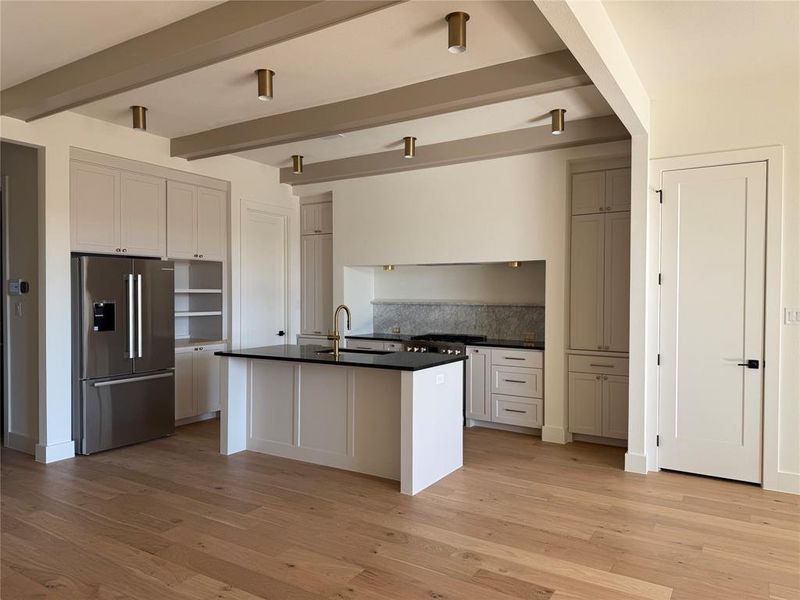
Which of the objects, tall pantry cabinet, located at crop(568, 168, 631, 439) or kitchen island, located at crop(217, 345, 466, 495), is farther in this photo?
tall pantry cabinet, located at crop(568, 168, 631, 439)

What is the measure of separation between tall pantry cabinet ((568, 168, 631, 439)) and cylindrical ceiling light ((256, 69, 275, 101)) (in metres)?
2.89

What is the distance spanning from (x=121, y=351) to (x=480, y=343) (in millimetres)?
3312

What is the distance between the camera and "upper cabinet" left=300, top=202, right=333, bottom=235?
6.80 m

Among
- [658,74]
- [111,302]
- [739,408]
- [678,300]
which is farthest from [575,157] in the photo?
[111,302]

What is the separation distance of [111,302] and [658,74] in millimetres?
4582

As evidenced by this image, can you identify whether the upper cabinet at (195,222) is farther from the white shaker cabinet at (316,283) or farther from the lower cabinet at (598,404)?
the lower cabinet at (598,404)

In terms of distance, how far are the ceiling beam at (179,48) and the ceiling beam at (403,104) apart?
1208 mm

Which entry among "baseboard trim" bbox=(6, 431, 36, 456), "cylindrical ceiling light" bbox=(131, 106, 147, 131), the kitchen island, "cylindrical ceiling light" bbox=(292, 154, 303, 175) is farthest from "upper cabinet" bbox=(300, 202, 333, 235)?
"baseboard trim" bbox=(6, 431, 36, 456)

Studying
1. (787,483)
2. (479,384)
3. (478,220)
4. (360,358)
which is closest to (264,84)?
(360,358)

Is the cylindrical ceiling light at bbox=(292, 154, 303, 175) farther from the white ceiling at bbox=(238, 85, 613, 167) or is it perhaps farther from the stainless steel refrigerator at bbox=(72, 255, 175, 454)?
the stainless steel refrigerator at bbox=(72, 255, 175, 454)

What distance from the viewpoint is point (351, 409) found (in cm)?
417

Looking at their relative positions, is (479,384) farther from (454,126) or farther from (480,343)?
(454,126)

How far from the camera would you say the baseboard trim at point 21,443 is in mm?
4602

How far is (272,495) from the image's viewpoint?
3.66 meters
